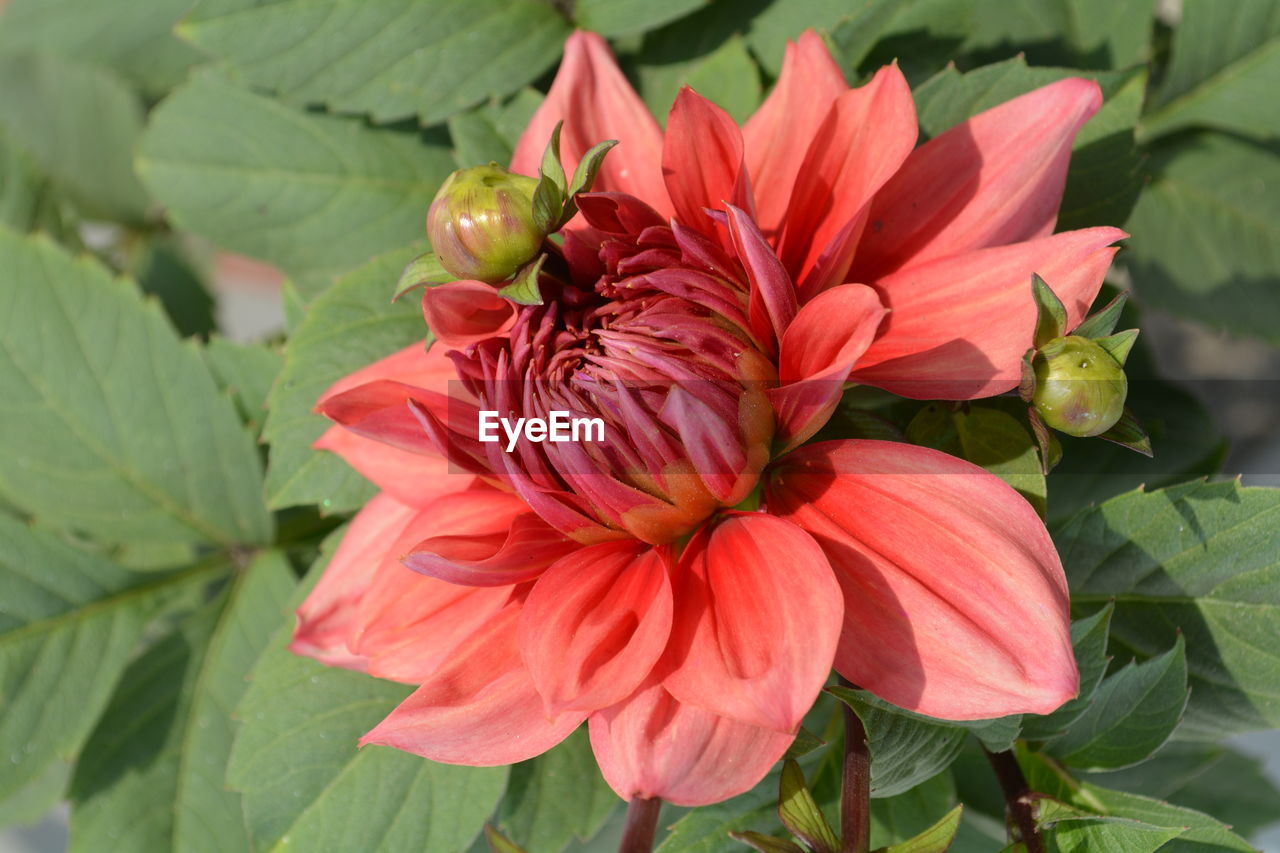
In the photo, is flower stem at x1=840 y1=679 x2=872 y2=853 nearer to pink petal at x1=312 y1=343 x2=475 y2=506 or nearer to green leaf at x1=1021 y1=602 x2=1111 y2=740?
green leaf at x1=1021 y1=602 x2=1111 y2=740

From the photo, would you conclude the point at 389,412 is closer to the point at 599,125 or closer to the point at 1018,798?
the point at 599,125

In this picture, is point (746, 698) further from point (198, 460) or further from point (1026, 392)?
point (198, 460)

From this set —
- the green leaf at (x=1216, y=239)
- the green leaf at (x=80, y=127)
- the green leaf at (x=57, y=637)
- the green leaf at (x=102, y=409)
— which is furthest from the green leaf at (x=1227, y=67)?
the green leaf at (x=80, y=127)

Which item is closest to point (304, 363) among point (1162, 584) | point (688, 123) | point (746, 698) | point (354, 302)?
point (354, 302)

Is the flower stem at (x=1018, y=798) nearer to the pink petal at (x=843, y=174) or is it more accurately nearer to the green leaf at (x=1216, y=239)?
the pink petal at (x=843, y=174)

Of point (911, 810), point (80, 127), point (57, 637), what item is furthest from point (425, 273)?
point (80, 127)

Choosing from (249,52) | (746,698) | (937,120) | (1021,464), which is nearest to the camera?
(746,698)
